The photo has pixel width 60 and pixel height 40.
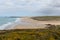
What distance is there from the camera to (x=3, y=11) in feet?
12.9

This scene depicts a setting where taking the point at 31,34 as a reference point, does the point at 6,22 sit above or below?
above

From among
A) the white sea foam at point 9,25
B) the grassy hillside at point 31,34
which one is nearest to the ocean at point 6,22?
the white sea foam at point 9,25

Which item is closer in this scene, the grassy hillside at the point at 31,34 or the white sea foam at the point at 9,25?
the grassy hillside at the point at 31,34

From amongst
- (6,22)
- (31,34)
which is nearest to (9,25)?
(6,22)

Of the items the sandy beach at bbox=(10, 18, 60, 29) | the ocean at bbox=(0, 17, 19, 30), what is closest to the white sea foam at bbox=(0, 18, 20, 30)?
the ocean at bbox=(0, 17, 19, 30)

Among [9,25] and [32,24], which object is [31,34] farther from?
[9,25]

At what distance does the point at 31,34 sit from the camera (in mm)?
3719

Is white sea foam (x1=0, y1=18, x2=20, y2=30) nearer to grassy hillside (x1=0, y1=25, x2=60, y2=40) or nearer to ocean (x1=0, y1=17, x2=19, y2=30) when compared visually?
ocean (x1=0, y1=17, x2=19, y2=30)

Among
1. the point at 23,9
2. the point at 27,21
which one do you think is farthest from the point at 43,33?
the point at 23,9

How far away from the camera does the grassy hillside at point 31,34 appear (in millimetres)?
3662

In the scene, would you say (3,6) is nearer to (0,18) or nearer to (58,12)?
(0,18)

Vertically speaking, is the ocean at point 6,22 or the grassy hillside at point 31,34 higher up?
the ocean at point 6,22

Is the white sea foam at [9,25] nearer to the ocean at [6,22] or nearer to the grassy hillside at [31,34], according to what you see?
the ocean at [6,22]

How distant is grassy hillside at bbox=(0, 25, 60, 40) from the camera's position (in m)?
3.66
